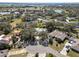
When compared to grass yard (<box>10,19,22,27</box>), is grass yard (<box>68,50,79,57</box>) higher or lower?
lower

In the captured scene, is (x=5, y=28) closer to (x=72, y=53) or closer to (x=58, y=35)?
(x=58, y=35)

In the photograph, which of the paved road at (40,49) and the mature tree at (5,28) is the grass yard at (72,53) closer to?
the paved road at (40,49)

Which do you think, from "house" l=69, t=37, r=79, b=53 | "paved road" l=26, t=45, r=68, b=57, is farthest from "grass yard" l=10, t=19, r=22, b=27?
"house" l=69, t=37, r=79, b=53

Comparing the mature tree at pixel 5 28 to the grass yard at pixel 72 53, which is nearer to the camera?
the grass yard at pixel 72 53

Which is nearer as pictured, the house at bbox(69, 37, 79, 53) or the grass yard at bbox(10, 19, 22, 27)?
the house at bbox(69, 37, 79, 53)

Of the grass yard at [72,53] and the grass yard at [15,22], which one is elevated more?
the grass yard at [15,22]

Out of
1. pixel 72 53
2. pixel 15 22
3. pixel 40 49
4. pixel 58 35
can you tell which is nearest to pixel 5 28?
pixel 15 22

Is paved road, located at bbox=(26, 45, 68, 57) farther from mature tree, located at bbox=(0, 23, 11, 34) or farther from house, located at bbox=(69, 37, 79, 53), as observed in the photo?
mature tree, located at bbox=(0, 23, 11, 34)

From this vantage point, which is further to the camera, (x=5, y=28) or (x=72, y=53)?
(x=5, y=28)

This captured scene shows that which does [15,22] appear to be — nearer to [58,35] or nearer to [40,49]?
[40,49]

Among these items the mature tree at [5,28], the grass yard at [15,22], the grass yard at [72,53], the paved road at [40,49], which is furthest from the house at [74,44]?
the mature tree at [5,28]

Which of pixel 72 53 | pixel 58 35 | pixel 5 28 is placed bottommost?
pixel 72 53

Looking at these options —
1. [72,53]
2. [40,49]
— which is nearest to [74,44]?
[72,53]

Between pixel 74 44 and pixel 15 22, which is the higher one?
pixel 15 22
